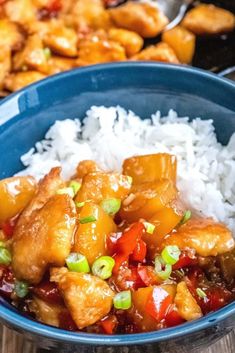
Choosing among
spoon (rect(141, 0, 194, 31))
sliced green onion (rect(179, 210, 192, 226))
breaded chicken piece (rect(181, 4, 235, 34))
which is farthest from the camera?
spoon (rect(141, 0, 194, 31))

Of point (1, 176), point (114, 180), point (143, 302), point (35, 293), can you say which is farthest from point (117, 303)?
point (1, 176)

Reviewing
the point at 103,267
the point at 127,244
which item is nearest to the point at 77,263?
the point at 103,267

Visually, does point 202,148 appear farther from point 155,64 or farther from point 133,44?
point 133,44

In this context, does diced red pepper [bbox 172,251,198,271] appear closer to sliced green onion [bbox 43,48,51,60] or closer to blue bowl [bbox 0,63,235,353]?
blue bowl [bbox 0,63,235,353]

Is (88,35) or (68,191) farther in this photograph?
(88,35)

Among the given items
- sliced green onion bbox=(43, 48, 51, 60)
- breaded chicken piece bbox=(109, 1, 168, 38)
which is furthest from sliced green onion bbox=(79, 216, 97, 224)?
breaded chicken piece bbox=(109, 1, 168, 38)

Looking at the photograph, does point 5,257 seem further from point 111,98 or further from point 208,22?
point 208,22
